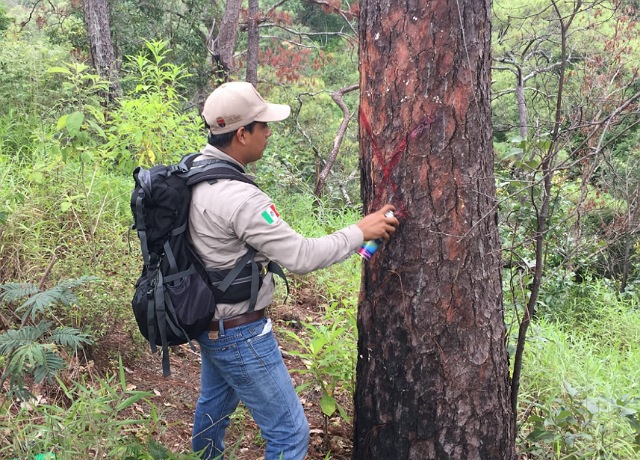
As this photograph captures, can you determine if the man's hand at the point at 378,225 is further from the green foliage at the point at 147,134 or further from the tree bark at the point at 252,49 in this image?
the tree bark at the point at 252,49

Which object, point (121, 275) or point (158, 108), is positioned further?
point (158, 108)

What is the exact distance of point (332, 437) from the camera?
3.31 meters

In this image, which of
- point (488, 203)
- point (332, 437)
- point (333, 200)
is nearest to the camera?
point (488, 203)

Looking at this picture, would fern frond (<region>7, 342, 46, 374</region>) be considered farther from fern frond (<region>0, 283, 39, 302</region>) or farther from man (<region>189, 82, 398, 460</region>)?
man (<region>189, 82, 398, 460</region>)

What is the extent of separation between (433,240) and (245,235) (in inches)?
31.9

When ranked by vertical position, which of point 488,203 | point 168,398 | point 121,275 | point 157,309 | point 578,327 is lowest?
point 578,327

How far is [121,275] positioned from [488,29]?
295 centimetres

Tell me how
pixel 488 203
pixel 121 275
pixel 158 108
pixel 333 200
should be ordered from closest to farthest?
pixel 488 203, pixel 121 275, pixel 158 108, pixel 333 200

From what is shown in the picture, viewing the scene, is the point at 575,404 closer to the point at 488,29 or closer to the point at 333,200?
the point at 488,29

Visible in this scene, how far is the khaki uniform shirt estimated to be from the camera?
2205 mm

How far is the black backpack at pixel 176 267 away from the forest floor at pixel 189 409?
563 mm

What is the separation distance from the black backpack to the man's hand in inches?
18.8

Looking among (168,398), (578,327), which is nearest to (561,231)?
(578,327)

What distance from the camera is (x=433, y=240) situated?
2441 mm
